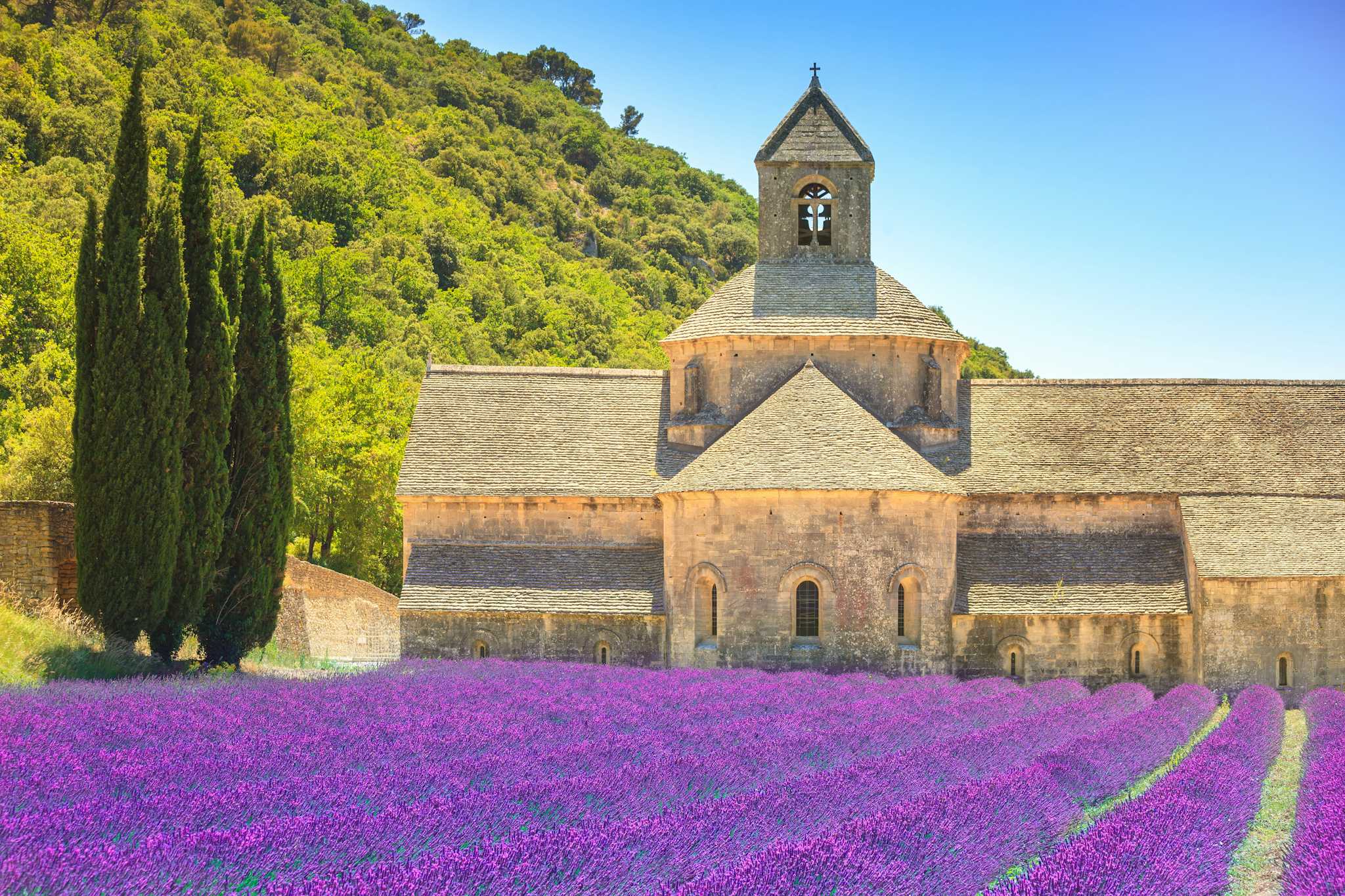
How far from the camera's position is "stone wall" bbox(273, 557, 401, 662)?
34.5 metres

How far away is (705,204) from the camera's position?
5344 inches

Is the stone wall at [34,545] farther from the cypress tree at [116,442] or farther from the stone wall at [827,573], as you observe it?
the stone wall at [827,573]

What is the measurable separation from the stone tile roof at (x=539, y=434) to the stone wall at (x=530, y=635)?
10.6 feet

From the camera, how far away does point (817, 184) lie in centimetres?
3962

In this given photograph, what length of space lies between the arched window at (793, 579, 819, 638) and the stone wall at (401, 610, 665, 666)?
3555 mm

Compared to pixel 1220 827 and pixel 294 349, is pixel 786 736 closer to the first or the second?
pixel 1220 827

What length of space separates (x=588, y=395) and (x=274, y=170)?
54.0 meters

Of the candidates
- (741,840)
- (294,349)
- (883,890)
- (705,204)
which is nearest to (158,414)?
(741,840)

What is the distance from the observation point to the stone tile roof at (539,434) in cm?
3559

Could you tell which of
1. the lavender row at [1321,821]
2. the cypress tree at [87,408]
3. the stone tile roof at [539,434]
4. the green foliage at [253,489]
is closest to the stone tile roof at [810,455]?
the stone tile roof at [539,434]

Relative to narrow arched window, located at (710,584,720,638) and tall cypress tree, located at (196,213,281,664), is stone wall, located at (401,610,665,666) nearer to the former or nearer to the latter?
narrow arched window, located at (710,584,720,638)

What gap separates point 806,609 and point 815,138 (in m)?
14.2

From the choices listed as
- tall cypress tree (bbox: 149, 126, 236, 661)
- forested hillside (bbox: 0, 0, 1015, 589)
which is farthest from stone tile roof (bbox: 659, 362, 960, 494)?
forested hillside (bbox: 0, 0, 1015, 589)

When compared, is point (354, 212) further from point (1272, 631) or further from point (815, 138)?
point (1272, 631)
